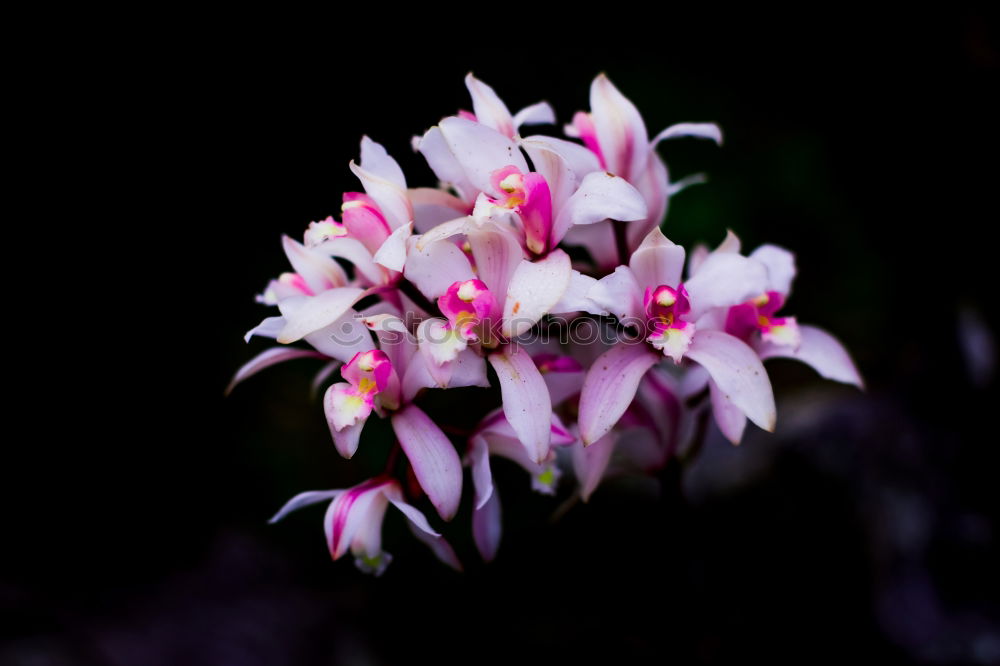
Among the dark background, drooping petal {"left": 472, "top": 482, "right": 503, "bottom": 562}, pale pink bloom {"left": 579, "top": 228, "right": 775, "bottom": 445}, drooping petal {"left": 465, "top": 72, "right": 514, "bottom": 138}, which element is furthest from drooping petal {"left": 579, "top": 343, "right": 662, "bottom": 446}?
the dark background

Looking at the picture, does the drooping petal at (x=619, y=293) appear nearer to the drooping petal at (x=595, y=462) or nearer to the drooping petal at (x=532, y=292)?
the drooping petal at (x=532, y=292)

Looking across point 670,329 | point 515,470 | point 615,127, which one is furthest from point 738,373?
point 515,470

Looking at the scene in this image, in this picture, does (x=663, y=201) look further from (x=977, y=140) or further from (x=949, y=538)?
(x=977, y=140)

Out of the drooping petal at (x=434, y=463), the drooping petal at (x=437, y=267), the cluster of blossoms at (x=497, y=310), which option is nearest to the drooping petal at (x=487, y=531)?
the cluster of blossoms at (x=497, y=310)

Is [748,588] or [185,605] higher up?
[185,605]

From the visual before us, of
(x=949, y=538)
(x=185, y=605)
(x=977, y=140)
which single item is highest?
(x=977, y=140)

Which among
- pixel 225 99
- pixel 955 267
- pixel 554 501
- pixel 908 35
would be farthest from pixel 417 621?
pixel 908 35
